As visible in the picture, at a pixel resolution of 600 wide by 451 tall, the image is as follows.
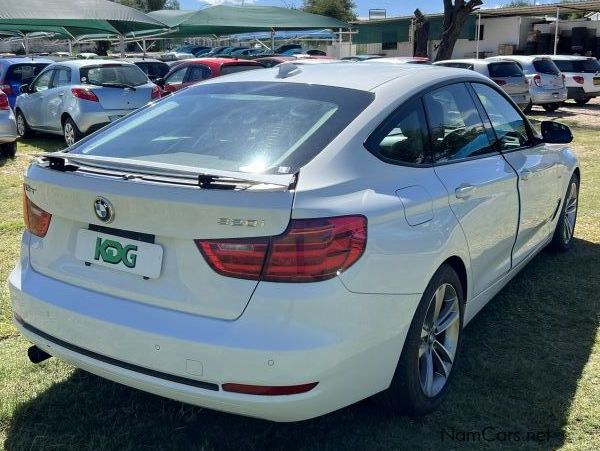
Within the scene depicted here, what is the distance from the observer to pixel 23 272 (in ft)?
9.70

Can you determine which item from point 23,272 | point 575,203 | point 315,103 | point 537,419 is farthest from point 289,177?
point 575,203

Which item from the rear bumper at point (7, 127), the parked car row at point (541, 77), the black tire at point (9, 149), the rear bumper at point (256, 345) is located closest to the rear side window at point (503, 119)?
the rear bumper at point (256, 345)

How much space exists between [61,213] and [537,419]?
2376 millimetres

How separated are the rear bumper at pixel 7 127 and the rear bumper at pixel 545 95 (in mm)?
13044

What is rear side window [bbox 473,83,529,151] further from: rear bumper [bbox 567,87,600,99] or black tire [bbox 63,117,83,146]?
rear bumper [bbox 567,87,600,99]

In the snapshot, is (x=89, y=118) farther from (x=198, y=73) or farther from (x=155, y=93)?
(x=198, y=73)

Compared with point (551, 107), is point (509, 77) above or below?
above

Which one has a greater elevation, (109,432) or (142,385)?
(142,385)

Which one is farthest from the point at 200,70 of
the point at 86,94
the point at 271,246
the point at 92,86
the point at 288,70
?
the point at 271,246

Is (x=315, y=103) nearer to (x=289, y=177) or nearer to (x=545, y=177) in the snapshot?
(x=289, y=177)

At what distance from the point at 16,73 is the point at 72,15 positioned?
31.0ft

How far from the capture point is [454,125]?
11.7 ft

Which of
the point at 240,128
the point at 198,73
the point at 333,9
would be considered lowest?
the point at 198,73

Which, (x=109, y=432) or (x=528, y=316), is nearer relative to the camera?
(x=109, y=432)
